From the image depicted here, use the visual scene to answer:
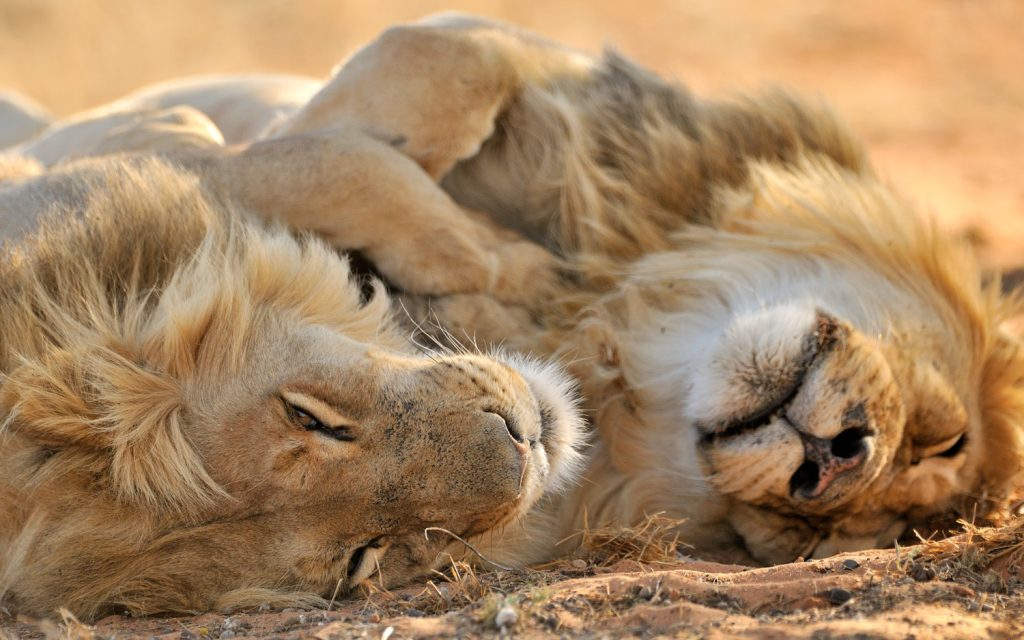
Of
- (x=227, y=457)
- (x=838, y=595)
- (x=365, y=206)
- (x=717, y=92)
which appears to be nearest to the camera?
(x=838, y=595)

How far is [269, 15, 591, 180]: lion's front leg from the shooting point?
2918 mm

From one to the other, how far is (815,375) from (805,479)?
20 cm

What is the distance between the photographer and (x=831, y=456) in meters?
2.38

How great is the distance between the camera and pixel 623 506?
275cm

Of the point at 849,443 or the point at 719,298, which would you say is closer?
the point at 849,443

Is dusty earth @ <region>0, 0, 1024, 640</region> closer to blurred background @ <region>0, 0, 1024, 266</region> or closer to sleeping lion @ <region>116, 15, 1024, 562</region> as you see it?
blurred background @ <region>0, 0, 1024, 266</region>

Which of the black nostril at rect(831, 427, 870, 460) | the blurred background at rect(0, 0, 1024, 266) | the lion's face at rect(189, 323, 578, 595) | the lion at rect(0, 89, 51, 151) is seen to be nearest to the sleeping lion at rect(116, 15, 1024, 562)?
the black nostril at rect(831, 427, 870, 460)

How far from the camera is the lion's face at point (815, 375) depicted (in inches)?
95.2

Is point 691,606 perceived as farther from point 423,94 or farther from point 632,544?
point 423,94

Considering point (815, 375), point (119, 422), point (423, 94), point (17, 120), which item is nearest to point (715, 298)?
point (815, 375)

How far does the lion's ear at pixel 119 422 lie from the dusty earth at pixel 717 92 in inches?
9.1

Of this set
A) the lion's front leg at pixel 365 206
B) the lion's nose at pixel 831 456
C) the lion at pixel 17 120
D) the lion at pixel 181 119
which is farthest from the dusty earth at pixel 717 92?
the lion at pixel 17 120

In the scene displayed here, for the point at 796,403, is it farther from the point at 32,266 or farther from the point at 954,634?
the point at 32,266

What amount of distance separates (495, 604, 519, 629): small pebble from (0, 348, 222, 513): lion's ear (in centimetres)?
53
